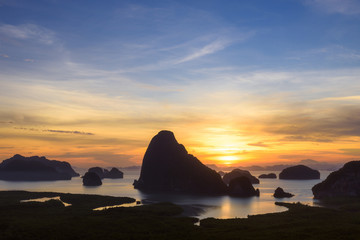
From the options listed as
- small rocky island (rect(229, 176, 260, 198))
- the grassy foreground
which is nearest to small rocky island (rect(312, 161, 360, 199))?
the grassy foreground

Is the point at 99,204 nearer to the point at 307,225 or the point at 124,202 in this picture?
the point at 124,202

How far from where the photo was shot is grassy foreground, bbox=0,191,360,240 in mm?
57250

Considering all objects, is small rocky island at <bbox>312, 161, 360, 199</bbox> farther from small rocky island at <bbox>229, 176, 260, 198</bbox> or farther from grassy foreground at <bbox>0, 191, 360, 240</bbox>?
small rocky island at <bbox>229, 176, 260, 198</bbox>

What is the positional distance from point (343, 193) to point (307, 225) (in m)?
65.1

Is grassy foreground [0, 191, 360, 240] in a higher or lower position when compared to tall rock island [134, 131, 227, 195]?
lower

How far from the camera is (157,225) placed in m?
68.6

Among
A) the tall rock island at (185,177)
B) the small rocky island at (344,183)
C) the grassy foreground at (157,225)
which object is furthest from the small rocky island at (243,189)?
the grassy foreground at (157,225)

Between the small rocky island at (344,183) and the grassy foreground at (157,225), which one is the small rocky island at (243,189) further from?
the grassy foreground at (157,225)

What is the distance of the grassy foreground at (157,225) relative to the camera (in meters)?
57.2

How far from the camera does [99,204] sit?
105 meters

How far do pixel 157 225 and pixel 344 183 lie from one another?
288ft

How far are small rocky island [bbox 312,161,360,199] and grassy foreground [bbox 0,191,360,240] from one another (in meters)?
31.2

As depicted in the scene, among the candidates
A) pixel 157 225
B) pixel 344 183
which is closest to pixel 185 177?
pixel 344 183

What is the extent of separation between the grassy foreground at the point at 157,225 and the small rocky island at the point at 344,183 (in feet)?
103
